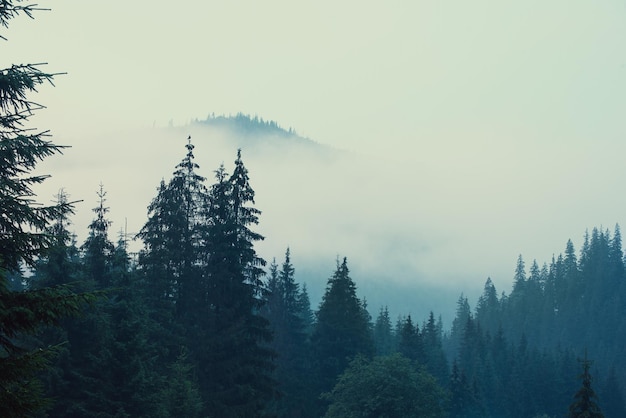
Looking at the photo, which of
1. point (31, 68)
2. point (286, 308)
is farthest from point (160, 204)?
point (286, 308)

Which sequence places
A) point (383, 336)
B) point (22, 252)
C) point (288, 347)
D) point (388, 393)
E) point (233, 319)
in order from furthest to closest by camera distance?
1. point (383, 336)
2. point (288, 347)
3. point (388, 393)
4. point (233, 319)
5. point (22, 252)

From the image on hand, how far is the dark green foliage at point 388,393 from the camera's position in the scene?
4647cm

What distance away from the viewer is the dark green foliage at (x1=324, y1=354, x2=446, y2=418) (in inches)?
1829

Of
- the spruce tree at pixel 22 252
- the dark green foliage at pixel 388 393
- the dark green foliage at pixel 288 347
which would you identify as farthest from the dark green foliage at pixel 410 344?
the spruce tree at pixel 22 252

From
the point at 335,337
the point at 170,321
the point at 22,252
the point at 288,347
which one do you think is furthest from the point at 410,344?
the point at 22,252

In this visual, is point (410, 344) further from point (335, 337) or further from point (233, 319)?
point (233, 319)

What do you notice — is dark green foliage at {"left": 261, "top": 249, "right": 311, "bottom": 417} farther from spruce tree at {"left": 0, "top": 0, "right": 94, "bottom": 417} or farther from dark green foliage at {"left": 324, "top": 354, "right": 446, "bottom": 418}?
spruce tree at {"left": 0, "top": 0, "right": 94, "bottom": 417}

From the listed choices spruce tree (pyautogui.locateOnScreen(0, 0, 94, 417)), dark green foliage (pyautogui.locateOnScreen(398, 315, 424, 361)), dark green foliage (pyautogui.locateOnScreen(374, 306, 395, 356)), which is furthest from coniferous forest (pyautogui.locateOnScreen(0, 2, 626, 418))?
dark green foliage (pyautogui.locateOnScreen(374, 306, 395, 356))

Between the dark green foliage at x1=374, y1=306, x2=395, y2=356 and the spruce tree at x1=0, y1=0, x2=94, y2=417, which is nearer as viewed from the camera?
the spruce tree at x1=0, y1=0, x2=94, y2=417

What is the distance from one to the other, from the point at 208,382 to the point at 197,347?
2455 mm

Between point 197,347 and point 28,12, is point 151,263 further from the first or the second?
point 28,12

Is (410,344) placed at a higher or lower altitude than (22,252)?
higher

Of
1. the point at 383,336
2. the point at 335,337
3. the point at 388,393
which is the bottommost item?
the point at 388,393

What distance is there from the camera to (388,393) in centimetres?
4650
